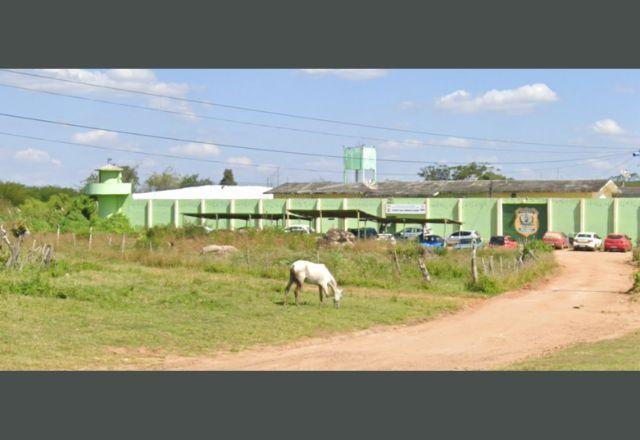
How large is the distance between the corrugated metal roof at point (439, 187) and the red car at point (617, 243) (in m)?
12.9

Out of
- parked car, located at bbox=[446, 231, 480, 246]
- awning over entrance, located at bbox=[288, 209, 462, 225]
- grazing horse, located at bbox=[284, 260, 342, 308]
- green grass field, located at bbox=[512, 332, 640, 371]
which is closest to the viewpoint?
green grass field, located at bbox=[512, 332, 640, 371]

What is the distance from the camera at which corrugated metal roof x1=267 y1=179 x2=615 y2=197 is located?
76.6 metres

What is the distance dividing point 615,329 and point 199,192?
7464 centimetres

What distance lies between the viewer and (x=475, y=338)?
875 inches

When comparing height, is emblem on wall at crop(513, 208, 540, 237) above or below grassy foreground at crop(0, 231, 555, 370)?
above

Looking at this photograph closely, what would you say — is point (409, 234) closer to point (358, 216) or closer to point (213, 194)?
point (358, 216)

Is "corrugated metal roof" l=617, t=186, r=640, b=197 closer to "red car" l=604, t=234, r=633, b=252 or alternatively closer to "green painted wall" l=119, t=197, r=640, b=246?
"green painted wall" l=119, t=197, r=640, b=246

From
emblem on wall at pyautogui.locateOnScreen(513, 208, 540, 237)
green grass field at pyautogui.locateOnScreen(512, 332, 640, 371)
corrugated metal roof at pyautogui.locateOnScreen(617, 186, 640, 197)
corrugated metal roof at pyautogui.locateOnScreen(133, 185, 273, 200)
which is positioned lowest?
green grass field at pyautogui.locateOnScreen(512, 332, 640, 371)

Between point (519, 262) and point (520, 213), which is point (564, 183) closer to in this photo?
point (520, 213)

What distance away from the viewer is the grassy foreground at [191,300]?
60.2 ft

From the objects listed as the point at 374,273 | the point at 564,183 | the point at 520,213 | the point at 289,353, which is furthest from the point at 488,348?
the point at 564,183

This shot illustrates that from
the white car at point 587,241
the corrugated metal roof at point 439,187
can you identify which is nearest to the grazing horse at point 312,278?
the white car at point 587,241

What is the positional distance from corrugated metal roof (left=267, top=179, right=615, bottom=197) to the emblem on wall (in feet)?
24.9

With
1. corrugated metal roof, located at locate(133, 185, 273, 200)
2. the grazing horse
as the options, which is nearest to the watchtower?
corrugated metal roof, located at locate(133, 185, 273, 200)
